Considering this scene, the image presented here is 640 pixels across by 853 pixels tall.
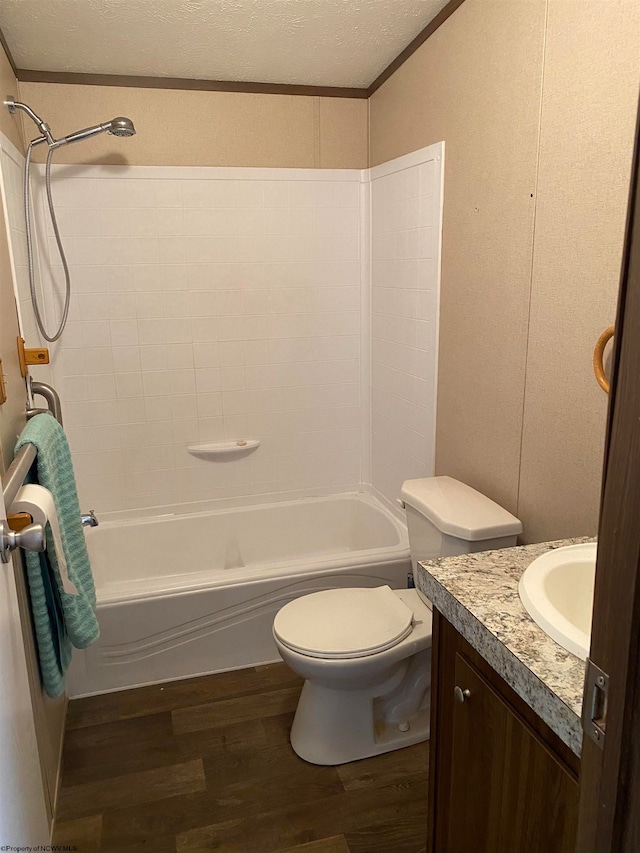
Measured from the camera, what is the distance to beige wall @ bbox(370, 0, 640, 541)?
4.77 feet

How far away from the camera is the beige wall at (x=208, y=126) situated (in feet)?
8.48

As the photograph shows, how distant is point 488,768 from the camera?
1.14 meters

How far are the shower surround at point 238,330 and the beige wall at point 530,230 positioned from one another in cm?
33

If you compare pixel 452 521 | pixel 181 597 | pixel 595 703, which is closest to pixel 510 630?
pixel 595 703

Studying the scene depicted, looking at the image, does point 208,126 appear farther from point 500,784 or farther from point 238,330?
point 500,784

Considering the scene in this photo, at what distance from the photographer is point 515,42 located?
1.73 metres

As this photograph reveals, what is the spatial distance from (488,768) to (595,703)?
0.63 metres

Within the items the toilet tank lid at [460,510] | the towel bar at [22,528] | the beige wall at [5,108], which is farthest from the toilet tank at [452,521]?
the beige wall at [5,108]

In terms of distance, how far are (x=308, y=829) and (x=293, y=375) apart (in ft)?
6.26

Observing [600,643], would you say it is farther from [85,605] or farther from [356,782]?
[356,782]

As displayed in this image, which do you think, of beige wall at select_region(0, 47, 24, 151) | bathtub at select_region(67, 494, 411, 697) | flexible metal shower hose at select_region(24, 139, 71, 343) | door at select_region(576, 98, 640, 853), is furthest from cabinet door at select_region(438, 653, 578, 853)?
beige wall at select_region(0, 47, 24, 151)

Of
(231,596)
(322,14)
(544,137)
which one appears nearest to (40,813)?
(231,596)

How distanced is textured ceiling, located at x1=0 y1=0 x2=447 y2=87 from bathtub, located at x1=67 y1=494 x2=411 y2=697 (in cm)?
192

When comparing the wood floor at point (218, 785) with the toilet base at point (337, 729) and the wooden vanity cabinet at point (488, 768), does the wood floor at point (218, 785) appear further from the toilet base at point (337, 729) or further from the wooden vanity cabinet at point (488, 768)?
the wooden vanity cabinet at point (488, 768)
